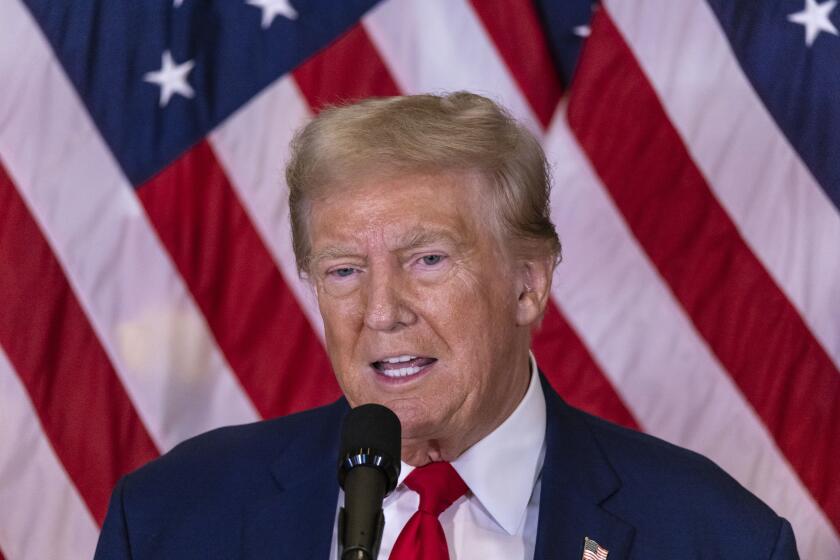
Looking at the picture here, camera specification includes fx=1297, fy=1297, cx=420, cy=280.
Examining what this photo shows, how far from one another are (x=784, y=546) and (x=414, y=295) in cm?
77

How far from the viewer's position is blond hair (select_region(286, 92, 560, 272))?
2.06m

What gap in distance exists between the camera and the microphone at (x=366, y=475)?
1286mm

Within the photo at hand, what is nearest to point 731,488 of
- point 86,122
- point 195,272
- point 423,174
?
point 423,174

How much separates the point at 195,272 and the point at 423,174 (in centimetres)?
116

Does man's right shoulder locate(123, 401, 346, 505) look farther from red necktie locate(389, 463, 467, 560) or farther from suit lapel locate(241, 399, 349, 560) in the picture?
red necktie locate(389, 463, 467, 560)

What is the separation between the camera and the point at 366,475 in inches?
54.1

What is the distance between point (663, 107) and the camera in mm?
3076

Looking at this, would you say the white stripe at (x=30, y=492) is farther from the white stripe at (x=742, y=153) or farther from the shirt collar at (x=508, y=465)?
the white stripe at (x=742, y=153)

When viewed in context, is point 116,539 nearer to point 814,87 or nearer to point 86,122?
point 86,122

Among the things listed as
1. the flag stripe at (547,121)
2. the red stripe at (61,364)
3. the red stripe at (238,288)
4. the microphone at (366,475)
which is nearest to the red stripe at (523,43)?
the flag stripe at (547,121)

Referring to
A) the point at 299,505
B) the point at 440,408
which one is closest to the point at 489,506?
the point at 440,408

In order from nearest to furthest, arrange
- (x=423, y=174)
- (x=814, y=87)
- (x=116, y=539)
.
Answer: (x=423, y=174) < (x=116, y=539) < (x=814, y=87)

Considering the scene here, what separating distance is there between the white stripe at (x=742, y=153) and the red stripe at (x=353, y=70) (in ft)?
1.89

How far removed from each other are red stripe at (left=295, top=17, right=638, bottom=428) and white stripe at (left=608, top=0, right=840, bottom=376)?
0.47 m
